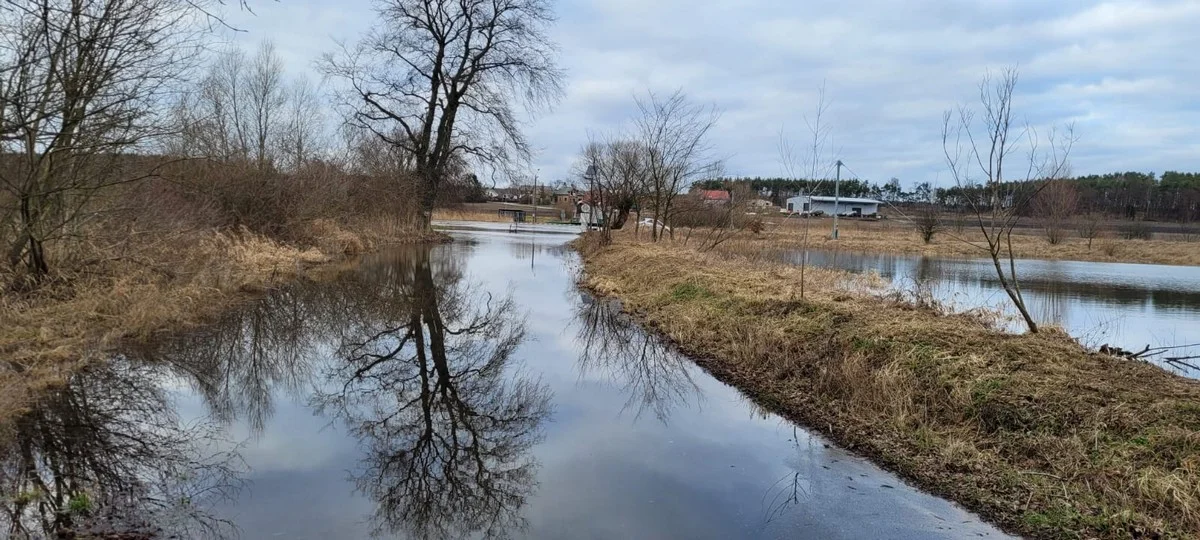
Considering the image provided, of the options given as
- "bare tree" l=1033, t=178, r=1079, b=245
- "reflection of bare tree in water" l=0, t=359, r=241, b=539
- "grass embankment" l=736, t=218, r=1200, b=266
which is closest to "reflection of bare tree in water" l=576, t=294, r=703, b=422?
"reflection of bare tree in water" l=0, t=359, r=241, b=539

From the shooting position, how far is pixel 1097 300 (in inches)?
659

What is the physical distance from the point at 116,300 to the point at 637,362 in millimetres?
7972

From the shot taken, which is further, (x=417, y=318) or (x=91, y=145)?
(x=417, y=318)

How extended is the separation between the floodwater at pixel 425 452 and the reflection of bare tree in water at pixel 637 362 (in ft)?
0.16

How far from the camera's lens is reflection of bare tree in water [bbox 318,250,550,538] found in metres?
4.58

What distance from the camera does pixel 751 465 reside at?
217 inches

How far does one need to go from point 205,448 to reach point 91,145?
700 cm

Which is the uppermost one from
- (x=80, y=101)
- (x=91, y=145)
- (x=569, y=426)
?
(x=80, y=101)

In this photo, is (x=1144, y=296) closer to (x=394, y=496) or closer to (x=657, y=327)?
(x=657, y=327)

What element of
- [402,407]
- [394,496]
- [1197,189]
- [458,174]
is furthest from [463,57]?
[1197,189]

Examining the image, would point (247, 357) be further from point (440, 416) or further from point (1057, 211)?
point (1057, 211)

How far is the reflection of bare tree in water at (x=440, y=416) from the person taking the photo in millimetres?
4578

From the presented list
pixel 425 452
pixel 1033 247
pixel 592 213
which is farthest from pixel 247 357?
pixel 1033 247

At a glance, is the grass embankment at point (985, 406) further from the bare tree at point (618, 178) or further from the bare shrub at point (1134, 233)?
the bare shrub at point (1134, 233)
